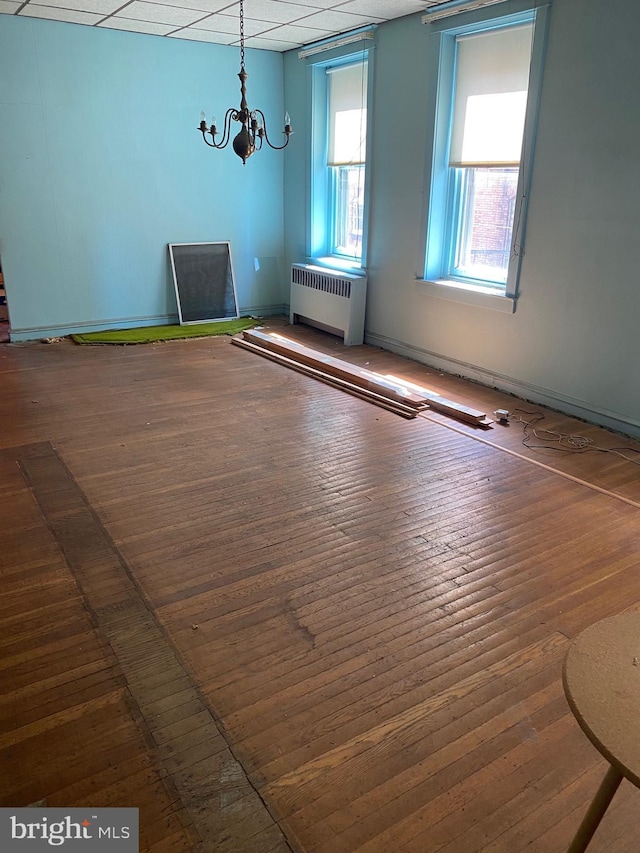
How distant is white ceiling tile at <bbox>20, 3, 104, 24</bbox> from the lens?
5758 millimetres

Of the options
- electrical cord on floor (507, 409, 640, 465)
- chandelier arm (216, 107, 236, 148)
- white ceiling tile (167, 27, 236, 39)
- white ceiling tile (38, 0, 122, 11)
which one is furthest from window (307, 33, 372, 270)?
electrical cord on floor (507, 409, 640, 465)

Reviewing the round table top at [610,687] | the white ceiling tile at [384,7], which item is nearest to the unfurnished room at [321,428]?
the round table top at [610,687]

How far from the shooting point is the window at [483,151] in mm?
4992

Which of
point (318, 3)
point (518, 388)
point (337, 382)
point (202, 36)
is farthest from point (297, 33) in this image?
point (518, 388)

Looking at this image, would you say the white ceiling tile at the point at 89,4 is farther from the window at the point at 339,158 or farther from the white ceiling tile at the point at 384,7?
the window at the point at 339,158

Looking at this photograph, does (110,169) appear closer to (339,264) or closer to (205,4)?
(205,4)

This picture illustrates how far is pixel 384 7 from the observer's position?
5.48 metres

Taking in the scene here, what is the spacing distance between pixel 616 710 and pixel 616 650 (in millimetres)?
156

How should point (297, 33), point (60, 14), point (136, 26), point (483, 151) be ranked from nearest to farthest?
1. point (483, 151)
2. point (60, 14)
3. point (136, 26)
4. point (297, 33)

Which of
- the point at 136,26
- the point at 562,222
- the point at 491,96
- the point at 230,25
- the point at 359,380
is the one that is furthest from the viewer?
the point at 136,26

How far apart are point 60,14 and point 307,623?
6.12 m

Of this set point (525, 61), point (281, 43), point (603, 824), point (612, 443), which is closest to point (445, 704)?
point (603, 824)

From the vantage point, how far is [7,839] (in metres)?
1.75

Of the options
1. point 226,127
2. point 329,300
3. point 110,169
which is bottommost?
point 329,300
